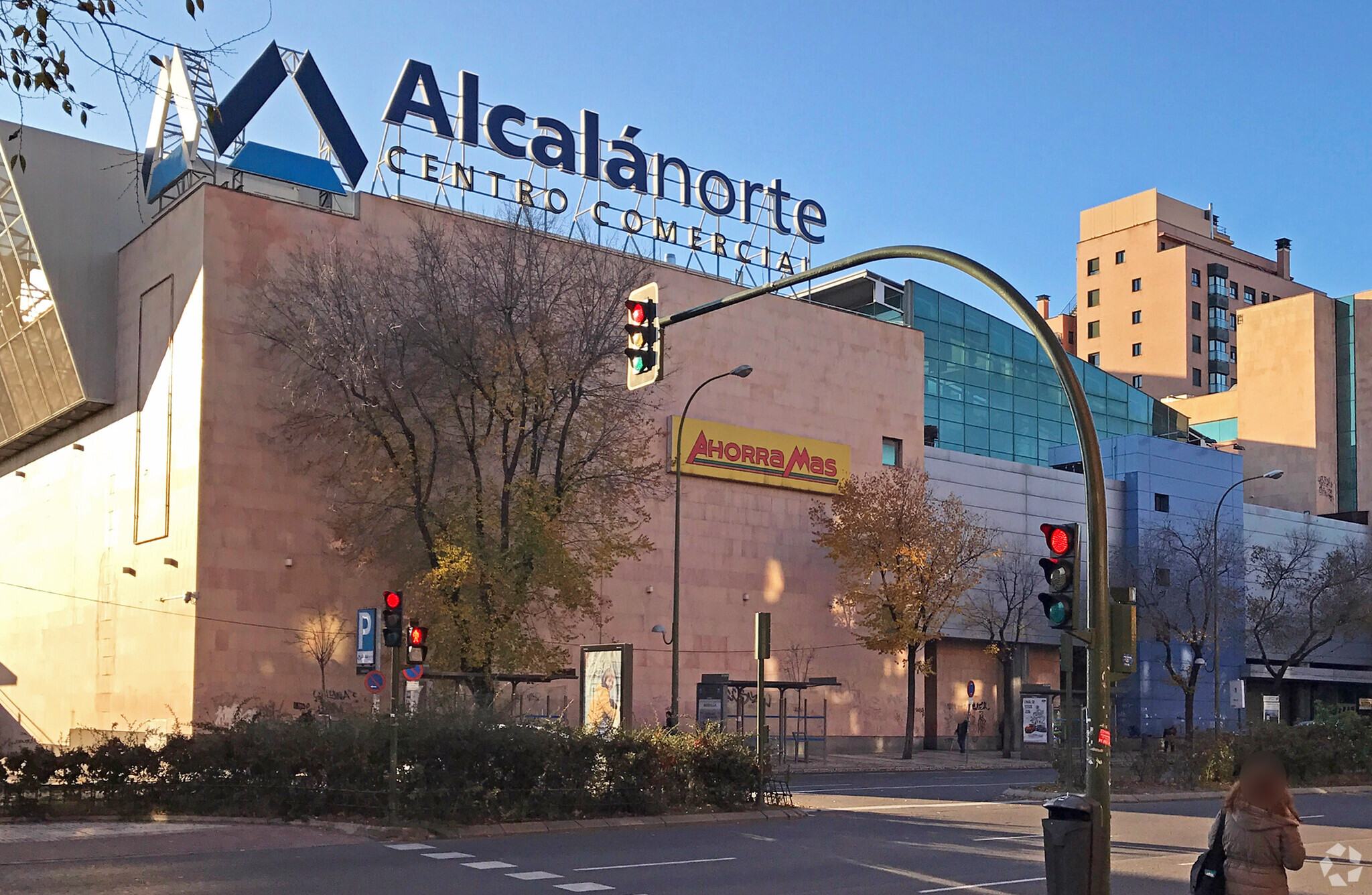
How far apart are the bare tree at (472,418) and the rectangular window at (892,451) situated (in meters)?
17.8

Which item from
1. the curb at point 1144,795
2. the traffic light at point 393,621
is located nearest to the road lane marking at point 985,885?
the traffic light at point 393,621

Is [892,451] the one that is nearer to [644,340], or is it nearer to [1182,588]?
[1182,588]

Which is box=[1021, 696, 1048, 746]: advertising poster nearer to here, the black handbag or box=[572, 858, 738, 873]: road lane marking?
box=[572, 858, 738, 873]: road lane marking

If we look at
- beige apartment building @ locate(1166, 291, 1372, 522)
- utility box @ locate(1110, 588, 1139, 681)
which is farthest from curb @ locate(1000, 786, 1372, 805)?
beige apartment building @ locate(1166, 291, 1372, 522)

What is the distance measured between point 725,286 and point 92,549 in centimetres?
2291

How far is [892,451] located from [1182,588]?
17279 millimetres

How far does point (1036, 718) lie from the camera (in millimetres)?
45906

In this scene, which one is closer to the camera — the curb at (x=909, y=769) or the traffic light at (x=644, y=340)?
the traffic light at (x=644, y=340)

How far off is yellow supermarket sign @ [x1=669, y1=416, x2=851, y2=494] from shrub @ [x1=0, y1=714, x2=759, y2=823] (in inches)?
981

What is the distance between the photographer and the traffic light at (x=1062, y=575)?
41.8 ft

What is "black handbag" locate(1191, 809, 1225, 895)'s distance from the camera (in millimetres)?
8836

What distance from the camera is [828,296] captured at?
63.2 m

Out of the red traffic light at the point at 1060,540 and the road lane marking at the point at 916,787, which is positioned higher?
the red traffic light at the point at 1060,540

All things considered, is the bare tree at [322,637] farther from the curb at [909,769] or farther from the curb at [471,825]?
the curb at [471,825]
